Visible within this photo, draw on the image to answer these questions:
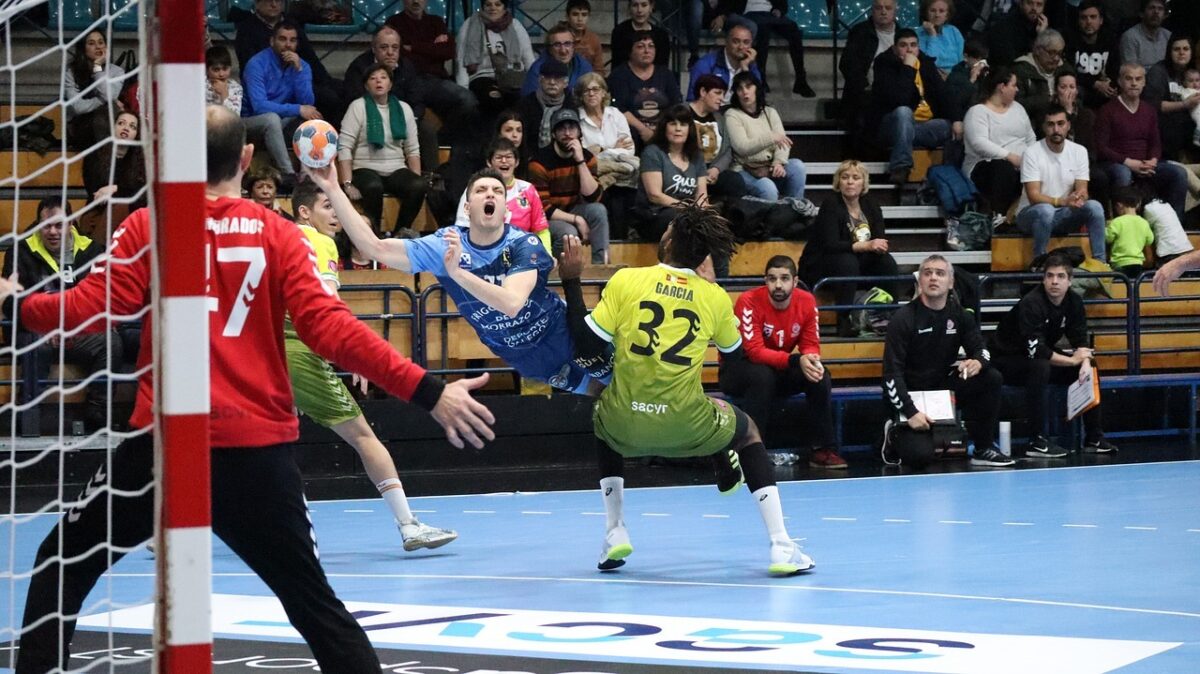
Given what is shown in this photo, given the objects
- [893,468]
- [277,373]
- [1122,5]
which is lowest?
[893,468]

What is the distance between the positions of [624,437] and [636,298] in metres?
0.65

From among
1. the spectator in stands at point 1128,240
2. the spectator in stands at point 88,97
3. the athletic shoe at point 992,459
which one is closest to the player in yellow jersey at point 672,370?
the athletic shoe at point 992,459

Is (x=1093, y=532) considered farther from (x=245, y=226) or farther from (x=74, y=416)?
(x=74, y=416)

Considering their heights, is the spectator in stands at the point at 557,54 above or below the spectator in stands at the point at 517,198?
above

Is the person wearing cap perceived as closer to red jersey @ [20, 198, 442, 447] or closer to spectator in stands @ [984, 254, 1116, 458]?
spectator in stands @ [984, 254, 1116, 458]

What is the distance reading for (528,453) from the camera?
491 inches

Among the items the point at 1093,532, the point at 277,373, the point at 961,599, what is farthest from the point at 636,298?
the point at 277,373

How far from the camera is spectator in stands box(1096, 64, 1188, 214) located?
15.9 meters

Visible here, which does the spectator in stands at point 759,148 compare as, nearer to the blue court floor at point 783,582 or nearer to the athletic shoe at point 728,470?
the blue court floor at point 783,582

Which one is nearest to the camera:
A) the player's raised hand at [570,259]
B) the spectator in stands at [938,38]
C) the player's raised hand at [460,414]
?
the player's raised hand at [460,414]

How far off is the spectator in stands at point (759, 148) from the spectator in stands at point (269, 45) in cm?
345

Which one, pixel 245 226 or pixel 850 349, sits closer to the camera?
pixel 245 226

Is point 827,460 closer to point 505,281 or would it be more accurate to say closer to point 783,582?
point 783,582

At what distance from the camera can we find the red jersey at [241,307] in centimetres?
407
